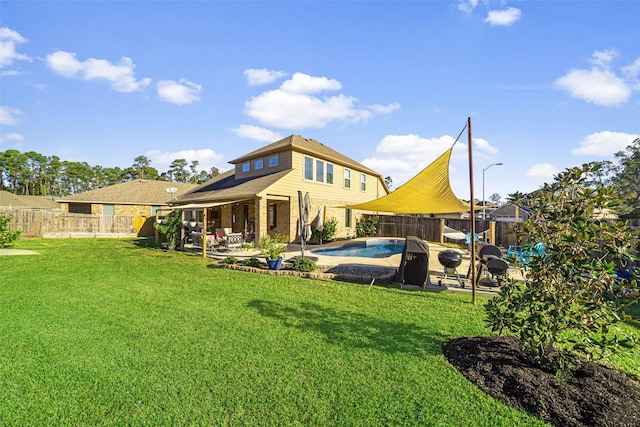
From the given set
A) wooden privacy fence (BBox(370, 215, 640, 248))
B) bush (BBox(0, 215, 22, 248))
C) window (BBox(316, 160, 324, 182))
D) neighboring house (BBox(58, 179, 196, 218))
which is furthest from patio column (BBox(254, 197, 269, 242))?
neighboring house (BBox(58, 179, 196, 218))

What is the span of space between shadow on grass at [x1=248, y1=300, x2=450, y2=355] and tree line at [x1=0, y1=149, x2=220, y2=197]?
179 ft

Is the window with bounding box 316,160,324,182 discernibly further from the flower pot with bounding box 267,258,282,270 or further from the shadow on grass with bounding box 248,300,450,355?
the shadow on grass with bounding box 248,300,450,355

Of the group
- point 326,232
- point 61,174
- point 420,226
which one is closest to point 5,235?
point 326,232

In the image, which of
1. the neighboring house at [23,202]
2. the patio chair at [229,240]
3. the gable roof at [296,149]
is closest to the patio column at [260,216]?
the patio chair at [229,240]

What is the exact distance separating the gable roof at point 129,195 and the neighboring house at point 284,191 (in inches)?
314

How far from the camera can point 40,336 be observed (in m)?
4.29

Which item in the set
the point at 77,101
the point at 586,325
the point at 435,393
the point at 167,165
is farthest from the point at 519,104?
the point at 167,165

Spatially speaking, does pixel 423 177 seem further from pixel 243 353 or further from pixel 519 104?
pixel 243 353

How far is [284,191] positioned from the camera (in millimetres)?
15734

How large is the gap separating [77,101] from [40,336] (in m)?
16.3

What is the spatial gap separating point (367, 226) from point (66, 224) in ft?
75.8

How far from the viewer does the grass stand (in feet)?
8.87

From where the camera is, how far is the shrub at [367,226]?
71.7 feet

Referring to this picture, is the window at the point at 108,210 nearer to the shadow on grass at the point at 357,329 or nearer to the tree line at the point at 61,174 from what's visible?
the shadow on grass at the point at 357,329
